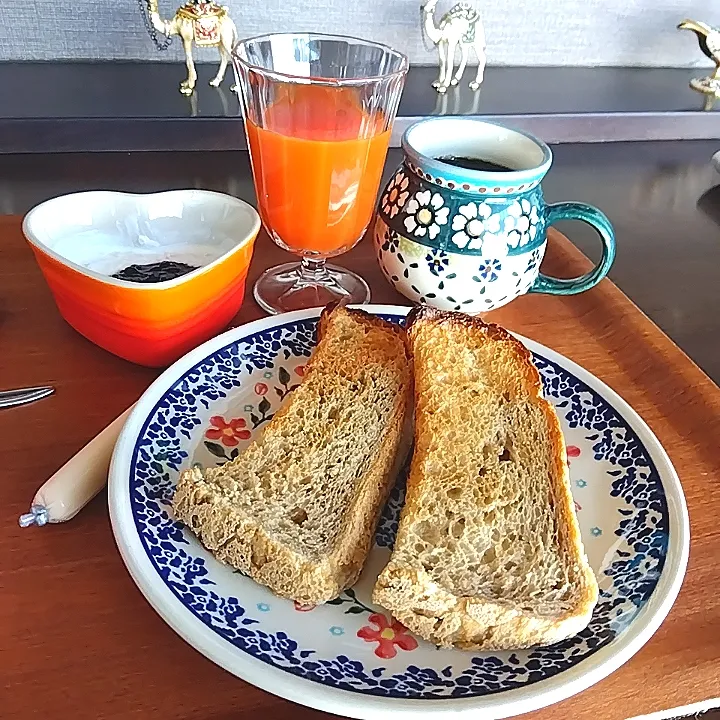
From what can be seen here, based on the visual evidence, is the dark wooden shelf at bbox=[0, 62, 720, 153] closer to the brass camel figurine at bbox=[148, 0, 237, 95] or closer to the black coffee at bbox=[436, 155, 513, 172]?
the brass camel figurine at bbox=[148, 0, 237, 95]

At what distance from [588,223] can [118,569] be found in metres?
0.70

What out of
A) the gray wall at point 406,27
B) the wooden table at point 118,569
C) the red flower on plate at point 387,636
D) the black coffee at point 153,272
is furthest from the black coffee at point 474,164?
the gray wall at point 406,27

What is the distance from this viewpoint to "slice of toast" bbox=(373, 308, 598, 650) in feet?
2.15

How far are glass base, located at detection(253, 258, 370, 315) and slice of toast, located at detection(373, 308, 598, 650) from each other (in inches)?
9.5

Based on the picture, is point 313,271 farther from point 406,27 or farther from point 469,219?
point 406,27

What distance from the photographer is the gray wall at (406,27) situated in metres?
1.67

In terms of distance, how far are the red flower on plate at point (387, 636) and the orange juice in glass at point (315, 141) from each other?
1.73 feet

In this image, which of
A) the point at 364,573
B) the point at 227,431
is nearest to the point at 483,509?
the point at 364,573

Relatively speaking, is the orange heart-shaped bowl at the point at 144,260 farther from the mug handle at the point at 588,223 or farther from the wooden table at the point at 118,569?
the mug handle at the point at 588,223

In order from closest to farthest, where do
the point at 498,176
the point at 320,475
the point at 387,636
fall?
1. the point at 387,636
2. the point at 320,475
3. the point at 498,176

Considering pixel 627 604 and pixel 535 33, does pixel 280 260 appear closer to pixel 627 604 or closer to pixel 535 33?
pixel 627 604

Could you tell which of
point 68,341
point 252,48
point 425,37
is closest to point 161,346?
point 68,341

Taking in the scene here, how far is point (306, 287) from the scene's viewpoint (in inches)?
45.9

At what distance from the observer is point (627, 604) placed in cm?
70
